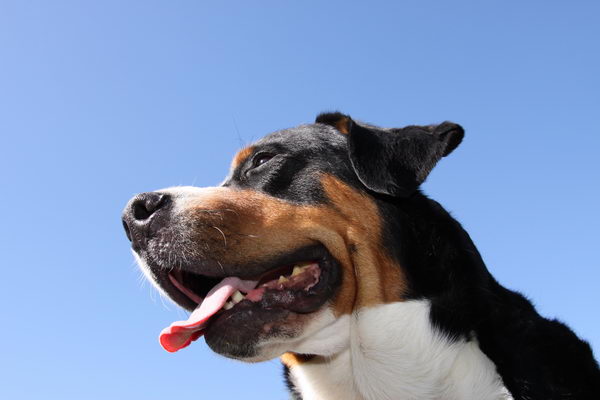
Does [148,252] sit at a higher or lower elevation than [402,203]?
lower

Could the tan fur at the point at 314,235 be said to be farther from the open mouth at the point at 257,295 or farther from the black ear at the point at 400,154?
the black ear at the point at 400,154

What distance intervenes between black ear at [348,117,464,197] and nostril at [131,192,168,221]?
4.48 ft

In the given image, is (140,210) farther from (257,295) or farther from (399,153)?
(399,153)

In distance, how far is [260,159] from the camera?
17.0 feet

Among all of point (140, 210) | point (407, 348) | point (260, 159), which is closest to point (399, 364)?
point (407, 348)

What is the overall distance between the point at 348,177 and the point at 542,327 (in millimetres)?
1661

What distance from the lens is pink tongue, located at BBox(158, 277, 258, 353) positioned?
4285mm

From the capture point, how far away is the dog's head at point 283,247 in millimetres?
4336

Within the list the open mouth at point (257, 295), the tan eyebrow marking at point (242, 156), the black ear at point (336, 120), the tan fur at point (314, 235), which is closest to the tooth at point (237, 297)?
the open mouth at point (257, 295)

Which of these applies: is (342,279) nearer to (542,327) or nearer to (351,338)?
(351,338)

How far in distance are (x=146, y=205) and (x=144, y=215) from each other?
70mm

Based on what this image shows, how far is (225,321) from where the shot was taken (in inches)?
169

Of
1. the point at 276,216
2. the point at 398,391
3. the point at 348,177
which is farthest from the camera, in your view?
the point at 348,177

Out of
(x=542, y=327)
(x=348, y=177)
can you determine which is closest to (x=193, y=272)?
(x=348, y=177)
